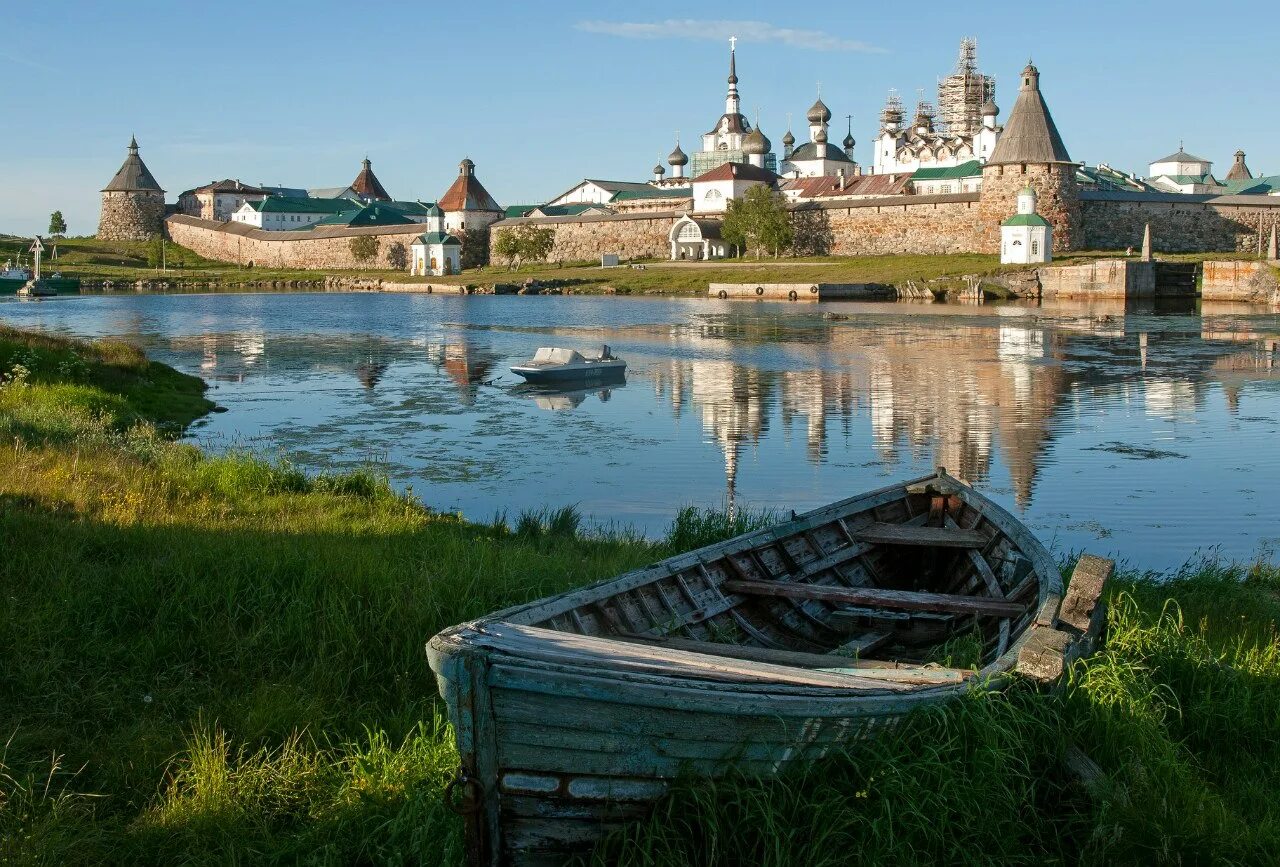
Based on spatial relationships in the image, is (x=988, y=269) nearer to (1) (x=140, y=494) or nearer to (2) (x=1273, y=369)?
(2) (x=1273, y=369)

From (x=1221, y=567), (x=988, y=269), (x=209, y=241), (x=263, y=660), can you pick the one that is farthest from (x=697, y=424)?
(x=209, y=241)

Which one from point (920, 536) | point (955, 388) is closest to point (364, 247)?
point (955, 388)

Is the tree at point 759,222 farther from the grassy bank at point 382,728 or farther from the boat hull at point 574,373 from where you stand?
the grassy bank at point 382,728

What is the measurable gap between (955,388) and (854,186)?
204 ft

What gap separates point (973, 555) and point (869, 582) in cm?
57

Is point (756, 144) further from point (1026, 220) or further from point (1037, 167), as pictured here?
point (1026, 220)

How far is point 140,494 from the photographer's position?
26.7 feet

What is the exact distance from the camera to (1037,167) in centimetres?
6159

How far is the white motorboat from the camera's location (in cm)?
1994

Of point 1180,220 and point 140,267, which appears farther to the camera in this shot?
point 140,267

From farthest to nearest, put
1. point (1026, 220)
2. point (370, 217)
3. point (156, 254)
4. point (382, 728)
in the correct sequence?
1. point (370, 217)
2. point (156, 254)
3. point (1026, 220)
4. point (382, 728)

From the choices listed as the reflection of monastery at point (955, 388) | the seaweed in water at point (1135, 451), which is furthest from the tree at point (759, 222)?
the seaweed in water at point (1135, 451)

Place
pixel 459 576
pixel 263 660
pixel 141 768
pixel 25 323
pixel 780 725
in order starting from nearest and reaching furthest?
pixel 780 725
pixel 141 768
pixel 263 660
pixel 459 576
pixel 25 323

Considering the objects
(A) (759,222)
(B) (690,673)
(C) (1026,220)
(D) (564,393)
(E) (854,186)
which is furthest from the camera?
(E) (854,186)
